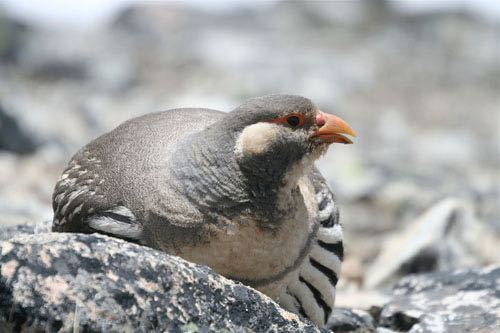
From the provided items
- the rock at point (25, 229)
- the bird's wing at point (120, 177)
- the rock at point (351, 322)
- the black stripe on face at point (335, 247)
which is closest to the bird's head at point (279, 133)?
the bird's wing at point (120, 177)

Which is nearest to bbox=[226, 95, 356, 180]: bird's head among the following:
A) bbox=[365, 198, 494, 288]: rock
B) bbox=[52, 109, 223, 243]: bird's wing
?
bbox=[52, 109, 223, 243]: bird's wing

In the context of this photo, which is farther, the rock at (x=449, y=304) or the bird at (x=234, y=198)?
the rock at (x=449, y=304)

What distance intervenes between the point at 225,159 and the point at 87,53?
24460mm

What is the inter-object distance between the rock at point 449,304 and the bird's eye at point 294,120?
94.8 inches

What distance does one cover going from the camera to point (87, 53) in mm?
29359

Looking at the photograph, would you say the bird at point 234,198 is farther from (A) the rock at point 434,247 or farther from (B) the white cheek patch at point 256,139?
(A) the rock at point 434,247

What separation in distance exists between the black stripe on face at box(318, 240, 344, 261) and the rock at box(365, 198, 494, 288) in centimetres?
311

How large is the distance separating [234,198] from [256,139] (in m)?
0.53

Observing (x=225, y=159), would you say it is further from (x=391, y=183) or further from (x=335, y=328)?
(x=391, y=183)

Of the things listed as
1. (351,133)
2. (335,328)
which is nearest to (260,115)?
(351,133)

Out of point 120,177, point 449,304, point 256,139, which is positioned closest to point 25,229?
point 120,177

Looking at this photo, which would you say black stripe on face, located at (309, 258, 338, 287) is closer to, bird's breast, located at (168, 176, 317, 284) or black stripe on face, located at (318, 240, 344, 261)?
black stripe on face, located at (318, 240, 344, 261)

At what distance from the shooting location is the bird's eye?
6270 millimetres

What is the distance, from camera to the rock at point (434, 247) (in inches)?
396
